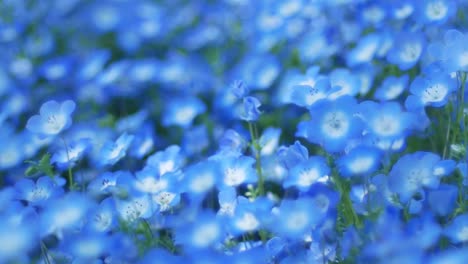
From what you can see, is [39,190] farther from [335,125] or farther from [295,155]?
[335,125]

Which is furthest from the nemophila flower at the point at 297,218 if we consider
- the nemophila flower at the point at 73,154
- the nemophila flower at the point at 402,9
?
the nemophila flower at the point at 402,9

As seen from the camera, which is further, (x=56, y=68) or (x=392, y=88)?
(x=56, y=68)

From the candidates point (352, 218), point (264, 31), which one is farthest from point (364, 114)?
point (264, 31)

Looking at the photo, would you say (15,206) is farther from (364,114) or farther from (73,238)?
(364,114)

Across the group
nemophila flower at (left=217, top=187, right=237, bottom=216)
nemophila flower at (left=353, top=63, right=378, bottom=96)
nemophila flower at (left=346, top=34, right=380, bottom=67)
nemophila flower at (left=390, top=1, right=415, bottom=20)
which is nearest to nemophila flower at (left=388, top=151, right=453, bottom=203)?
nemophila flower at (left=217, top=187, right=237, bottom=216)

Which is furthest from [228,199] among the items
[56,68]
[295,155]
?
[56,68]

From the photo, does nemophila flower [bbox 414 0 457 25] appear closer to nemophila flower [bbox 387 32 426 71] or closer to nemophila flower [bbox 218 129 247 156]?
nemophila flower [bbox 387 32 426 71]

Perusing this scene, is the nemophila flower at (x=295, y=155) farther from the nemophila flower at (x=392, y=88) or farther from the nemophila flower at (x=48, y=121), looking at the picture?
the nemophila flower at (x=48, y=121)
